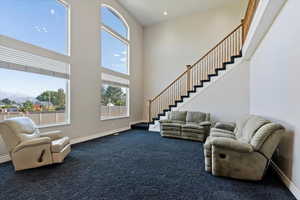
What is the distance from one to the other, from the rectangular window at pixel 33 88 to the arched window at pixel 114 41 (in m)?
1.88

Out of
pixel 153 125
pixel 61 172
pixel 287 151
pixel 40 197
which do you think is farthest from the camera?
pixel 153 125

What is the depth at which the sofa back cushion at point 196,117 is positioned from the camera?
18.6 ft

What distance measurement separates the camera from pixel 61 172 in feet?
8.89

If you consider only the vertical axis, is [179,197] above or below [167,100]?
below

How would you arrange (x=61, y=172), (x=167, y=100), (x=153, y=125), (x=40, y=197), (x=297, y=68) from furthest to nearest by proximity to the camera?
(x=167, y=100)
(x=153, y=125)
(x=61, y=172)
(x=297, y=68)
(x=40, y=197)

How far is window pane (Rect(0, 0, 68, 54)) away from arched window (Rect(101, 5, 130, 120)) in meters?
1.57

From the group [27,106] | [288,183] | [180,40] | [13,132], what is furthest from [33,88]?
[180,40]

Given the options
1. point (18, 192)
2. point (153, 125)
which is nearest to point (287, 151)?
point (18, 192)

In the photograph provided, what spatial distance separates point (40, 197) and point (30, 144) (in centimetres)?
108

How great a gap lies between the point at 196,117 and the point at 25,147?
15.6ft

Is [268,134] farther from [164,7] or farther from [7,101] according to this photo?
[164,7]

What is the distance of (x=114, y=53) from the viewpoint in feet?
21.6

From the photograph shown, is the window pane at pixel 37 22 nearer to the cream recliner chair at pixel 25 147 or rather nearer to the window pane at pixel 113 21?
the window pane at pixel 113 21

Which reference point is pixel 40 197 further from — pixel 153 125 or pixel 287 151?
pixel 153 125
